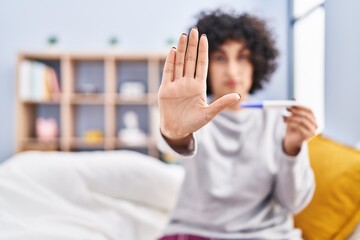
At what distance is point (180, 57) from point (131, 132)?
1.82m

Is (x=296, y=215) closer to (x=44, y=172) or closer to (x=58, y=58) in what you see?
(x=44, y=172)

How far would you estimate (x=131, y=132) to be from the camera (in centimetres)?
213

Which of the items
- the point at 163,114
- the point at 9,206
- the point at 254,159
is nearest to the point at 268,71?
the point at 254,159

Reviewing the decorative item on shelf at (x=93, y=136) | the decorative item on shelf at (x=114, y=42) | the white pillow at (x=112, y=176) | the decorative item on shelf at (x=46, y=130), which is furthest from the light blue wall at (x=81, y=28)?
the white pillow at (x=112, y=176)

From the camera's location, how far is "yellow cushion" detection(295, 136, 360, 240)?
52cm

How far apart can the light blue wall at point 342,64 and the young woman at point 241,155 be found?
2.2 inches

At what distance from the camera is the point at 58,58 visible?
214cm

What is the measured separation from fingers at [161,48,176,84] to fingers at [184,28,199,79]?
1cm

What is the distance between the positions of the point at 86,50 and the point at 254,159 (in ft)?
5.91

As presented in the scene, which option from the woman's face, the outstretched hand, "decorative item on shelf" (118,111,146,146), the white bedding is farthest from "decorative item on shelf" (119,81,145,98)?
the outstretched hand

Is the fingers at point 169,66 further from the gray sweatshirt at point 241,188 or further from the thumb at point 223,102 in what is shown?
the gray sweatshirt at point 241,188

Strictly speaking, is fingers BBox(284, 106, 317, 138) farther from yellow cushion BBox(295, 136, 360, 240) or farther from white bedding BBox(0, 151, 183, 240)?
white bedding BBox(0, 151, 183, 240)

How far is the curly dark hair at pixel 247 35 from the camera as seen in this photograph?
1.63 feet

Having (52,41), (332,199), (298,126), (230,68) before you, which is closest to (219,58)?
(230,68)
